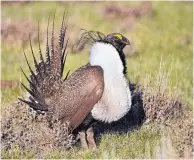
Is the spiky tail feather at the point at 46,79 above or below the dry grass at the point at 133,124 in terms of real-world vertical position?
above

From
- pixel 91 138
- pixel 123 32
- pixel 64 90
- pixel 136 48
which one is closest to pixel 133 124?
pixel 91 138

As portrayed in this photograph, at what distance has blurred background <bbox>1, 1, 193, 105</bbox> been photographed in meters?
8.12

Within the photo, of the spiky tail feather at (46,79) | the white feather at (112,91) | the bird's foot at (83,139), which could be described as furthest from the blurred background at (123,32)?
the white feather at (112,91)

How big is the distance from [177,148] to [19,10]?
9.25 metres

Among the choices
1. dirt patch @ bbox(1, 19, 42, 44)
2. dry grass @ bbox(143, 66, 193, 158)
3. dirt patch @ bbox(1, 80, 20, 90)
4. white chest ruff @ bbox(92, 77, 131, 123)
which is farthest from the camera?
dirt patch @ bbox(1, 19, 42, 44)

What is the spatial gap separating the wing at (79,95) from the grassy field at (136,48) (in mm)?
351

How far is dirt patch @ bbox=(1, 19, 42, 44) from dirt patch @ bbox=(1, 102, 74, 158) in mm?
5072

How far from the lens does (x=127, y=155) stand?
492cm

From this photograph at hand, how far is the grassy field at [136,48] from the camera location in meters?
5.09

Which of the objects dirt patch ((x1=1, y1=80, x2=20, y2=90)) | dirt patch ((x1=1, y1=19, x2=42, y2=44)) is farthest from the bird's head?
dirt patch ((x1=1, y1=19, x2=42, y2=44))

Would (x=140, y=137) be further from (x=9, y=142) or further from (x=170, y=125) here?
(x=9, y=142)

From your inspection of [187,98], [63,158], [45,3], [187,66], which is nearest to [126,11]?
[45,3]

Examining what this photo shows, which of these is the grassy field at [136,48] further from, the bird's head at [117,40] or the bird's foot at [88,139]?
the bird's head at [117,40]

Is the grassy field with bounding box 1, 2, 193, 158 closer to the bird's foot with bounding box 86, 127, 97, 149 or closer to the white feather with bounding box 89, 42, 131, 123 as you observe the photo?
the bird's foot with bounding box 86, 127, 97, 149
